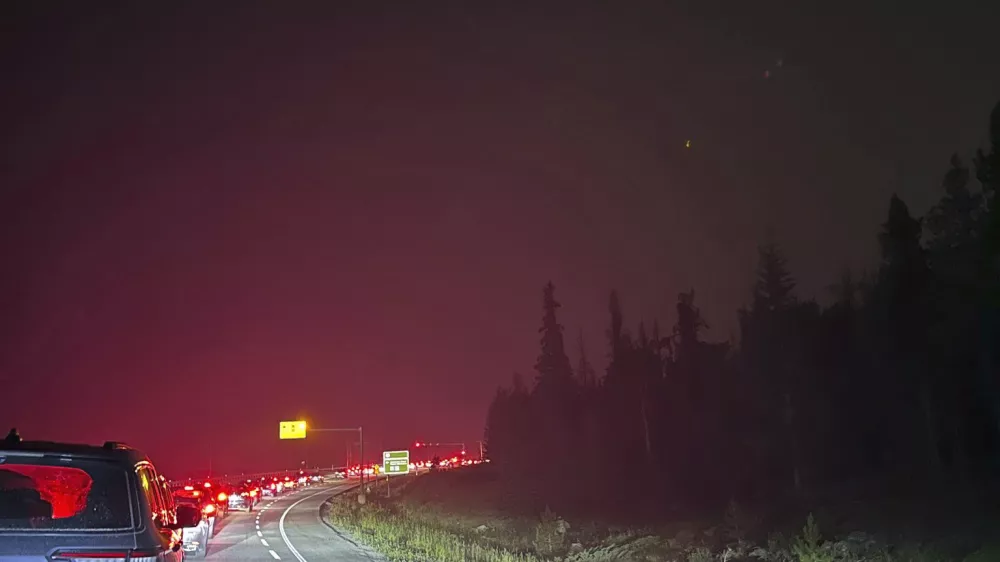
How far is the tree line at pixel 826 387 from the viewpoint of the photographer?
170 feet

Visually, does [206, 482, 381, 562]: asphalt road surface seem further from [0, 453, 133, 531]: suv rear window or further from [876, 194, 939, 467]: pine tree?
[876, 194, 939, 467]: pine tree

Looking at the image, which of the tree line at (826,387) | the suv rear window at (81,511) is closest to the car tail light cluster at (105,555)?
the suv rear window at (81,511)

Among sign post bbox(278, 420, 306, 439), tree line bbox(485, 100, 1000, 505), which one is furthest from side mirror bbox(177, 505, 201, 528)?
sign post bbox(278, 420, 306, 439)

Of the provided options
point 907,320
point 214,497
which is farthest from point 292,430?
point 907,320

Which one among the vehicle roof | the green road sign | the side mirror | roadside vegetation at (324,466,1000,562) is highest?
the vehicle roof

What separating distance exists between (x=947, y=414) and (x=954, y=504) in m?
17.2

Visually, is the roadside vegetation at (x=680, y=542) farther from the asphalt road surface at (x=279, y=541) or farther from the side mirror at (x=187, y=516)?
the side mirror at (x=187, y=516)

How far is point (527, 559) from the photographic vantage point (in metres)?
27.5

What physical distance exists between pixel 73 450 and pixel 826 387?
2699 inches

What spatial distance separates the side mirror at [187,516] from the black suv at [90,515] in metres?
0.62

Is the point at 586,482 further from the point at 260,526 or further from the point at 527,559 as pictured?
the point at 527,559

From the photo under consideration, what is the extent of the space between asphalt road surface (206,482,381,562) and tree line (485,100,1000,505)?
31.8 meters

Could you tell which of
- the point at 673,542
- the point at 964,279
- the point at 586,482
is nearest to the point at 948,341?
the point at 964,279

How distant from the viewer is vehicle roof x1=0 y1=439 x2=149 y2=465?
5.88 meters
